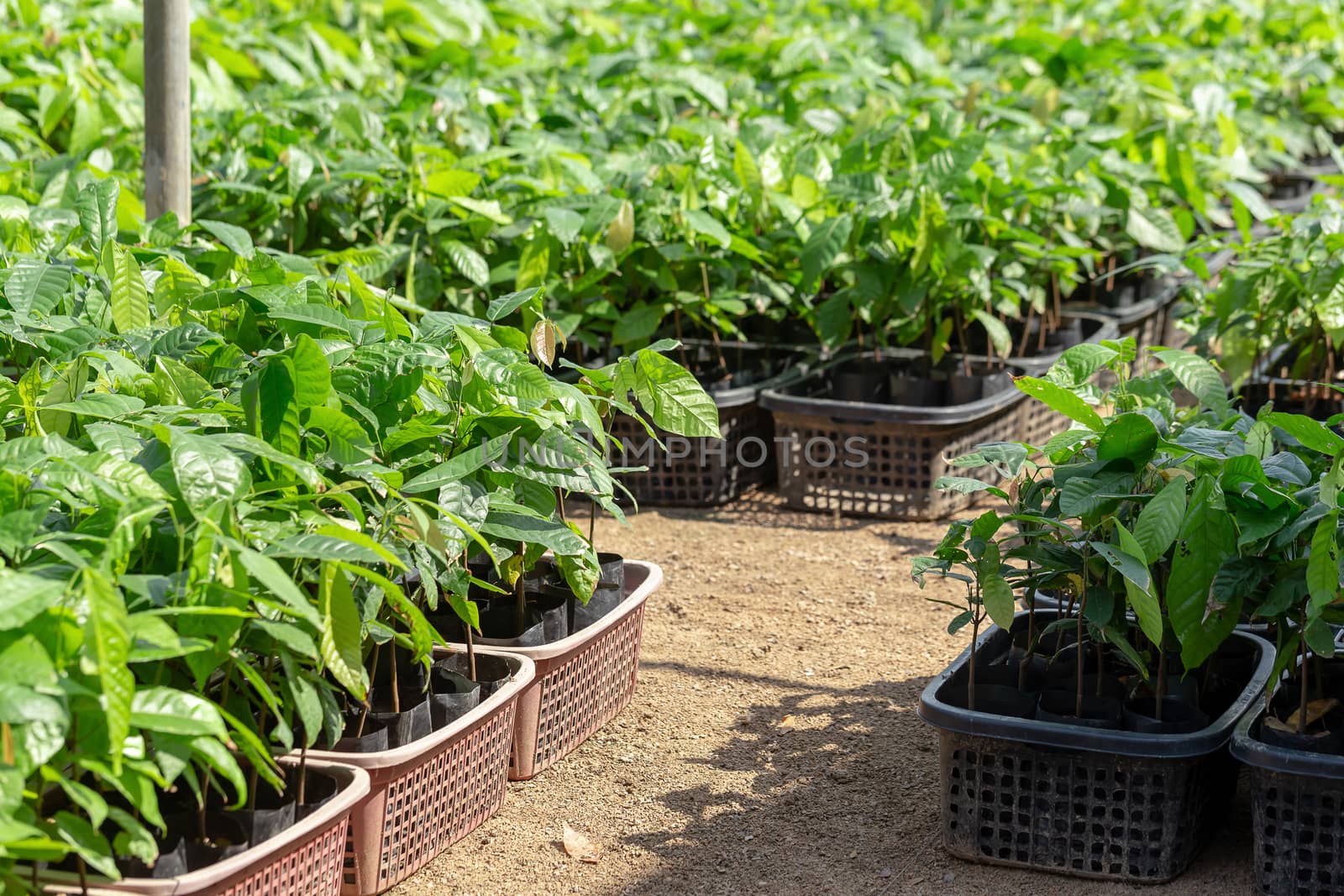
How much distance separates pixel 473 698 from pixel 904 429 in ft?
5.92

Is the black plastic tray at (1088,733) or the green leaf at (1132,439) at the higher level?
the green leaf at (1132,439)

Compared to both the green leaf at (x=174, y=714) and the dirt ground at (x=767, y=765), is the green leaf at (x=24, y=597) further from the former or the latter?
the dirt ground at (x=767, y=765)

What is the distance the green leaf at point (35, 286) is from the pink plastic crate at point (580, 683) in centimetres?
95

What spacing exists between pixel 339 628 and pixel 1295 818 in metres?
1.33

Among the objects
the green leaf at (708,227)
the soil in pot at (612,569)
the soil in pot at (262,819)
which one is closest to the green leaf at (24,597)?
the soil in pot at (262,819)

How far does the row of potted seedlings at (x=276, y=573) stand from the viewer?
1620mm

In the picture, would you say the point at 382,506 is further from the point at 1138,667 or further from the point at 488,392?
the point at 1138,667

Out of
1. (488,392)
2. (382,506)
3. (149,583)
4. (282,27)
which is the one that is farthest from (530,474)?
(282,27)

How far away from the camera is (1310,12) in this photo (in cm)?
834

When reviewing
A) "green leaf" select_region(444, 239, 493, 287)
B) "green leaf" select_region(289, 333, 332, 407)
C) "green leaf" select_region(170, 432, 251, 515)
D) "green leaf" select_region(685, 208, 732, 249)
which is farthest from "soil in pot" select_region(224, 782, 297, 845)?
"green leaf" select_region(685, 208, 732, 249)

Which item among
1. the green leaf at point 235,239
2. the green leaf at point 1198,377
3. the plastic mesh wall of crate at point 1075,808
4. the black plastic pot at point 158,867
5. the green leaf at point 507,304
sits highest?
the green leaf at point 235,239

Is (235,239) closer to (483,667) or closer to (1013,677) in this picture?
(483,667)

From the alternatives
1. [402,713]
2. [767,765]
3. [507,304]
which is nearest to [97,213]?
[507,304]

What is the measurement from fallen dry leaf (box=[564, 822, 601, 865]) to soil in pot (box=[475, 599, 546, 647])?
0.32 meters
